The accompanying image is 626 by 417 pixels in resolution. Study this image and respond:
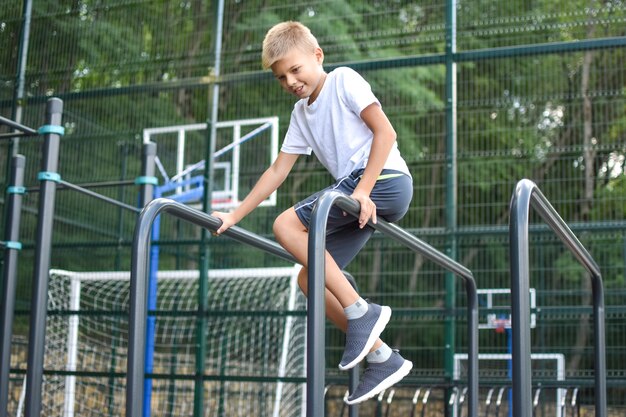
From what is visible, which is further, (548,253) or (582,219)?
(548,253)

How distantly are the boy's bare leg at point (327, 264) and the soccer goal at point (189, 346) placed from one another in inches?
124

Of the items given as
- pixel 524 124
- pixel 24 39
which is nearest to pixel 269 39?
pixel 24 39

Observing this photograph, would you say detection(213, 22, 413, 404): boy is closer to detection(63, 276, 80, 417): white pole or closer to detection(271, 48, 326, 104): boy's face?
detection(271, 48, 326, 104): boy's face

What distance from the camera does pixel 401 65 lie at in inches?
235

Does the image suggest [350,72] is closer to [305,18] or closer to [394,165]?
[394,165]

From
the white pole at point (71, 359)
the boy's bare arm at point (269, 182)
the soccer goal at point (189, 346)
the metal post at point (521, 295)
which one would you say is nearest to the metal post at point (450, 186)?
the soccer goal at point (189, 346)

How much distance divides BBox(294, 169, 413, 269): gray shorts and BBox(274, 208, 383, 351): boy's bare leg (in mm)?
30

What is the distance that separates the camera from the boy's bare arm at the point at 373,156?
2.26 m

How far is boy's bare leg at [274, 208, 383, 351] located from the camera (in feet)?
Answer: 7.64

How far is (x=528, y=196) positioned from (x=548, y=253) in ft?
17.5

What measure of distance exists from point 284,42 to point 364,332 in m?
0.79

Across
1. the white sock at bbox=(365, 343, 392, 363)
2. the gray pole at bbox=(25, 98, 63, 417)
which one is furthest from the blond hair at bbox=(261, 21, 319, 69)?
the gray pole at bbox=(25, 98, 63, 417)

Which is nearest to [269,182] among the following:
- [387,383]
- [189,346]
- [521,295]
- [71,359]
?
[387,383]

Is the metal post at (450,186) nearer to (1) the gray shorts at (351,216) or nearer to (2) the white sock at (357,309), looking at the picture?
(1) the gray shorts at (351,216)
